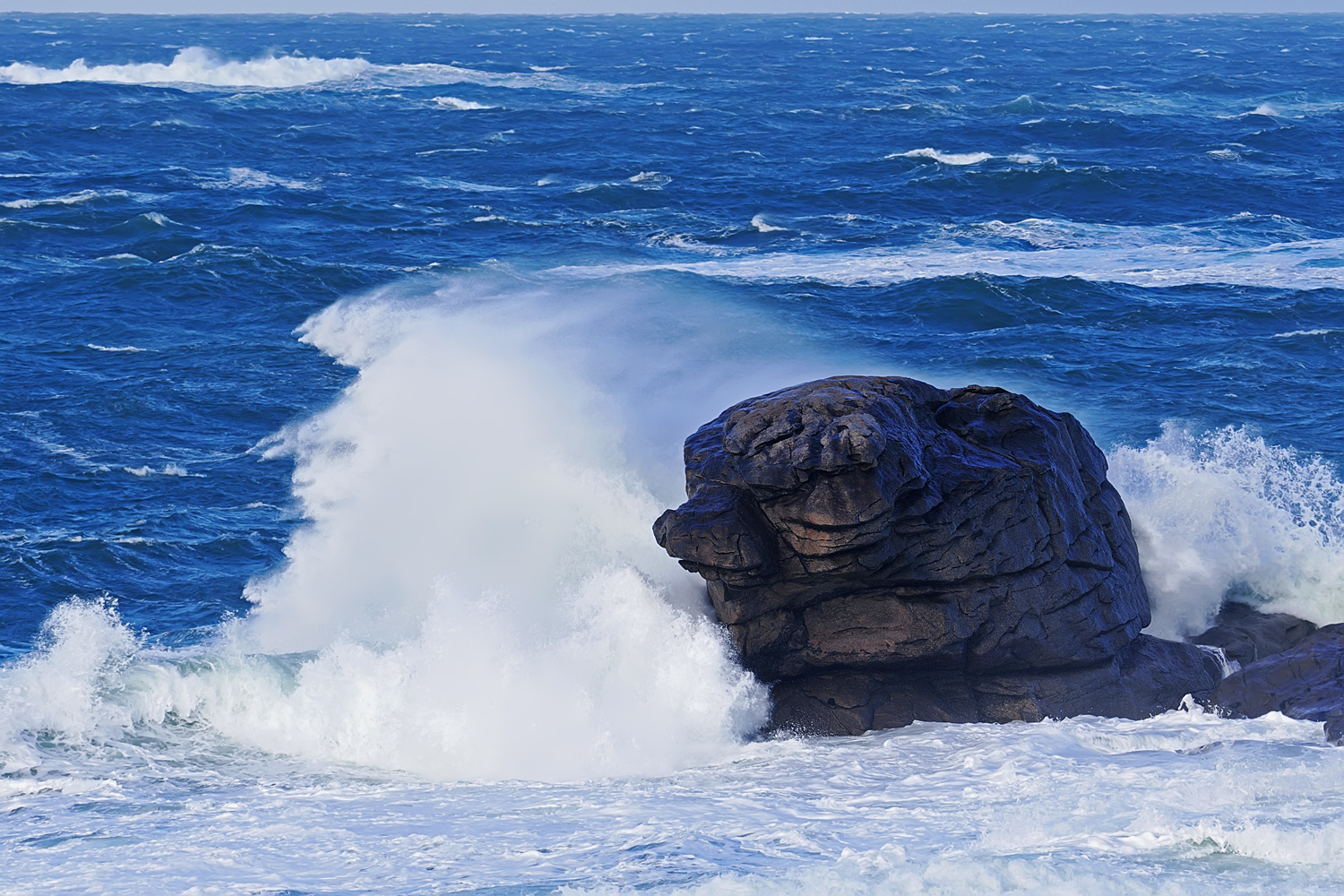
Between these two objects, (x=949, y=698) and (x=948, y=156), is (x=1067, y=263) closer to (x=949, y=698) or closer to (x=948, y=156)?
(x=948, y=156)

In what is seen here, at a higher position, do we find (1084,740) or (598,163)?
(598,163)

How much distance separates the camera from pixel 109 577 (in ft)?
61.6

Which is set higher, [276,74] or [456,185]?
[276,74]

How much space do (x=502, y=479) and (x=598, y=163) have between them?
32.7 m

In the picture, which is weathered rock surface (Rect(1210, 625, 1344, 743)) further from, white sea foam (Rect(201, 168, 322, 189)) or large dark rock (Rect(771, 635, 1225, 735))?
white sea foam (Rect(201, 168, 322, 189))

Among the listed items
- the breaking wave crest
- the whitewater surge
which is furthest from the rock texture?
the whitewater surge

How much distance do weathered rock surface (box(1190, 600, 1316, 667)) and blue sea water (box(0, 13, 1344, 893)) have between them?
1.11ft

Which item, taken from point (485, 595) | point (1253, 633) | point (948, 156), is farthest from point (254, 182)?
point (1253, 633)

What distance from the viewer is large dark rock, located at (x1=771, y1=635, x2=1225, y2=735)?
14141mm

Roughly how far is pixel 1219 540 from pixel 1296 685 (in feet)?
10.1

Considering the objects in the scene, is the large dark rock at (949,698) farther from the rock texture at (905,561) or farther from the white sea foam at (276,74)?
the white sea foam at (276,74)

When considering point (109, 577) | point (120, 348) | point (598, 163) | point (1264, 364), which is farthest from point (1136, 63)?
point (109, 577)

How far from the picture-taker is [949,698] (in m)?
14.2

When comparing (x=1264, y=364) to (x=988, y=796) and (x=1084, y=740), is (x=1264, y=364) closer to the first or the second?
(x=1084, y=740)
